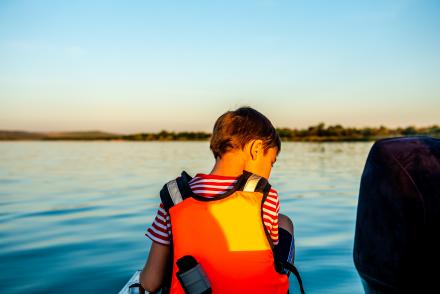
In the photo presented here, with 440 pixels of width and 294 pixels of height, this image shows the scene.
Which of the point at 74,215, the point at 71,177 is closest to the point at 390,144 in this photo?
the point at 74,215

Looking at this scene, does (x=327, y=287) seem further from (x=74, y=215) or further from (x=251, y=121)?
(x=74, y=215)

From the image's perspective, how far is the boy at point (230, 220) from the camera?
7.66ft

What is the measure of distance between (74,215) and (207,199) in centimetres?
685

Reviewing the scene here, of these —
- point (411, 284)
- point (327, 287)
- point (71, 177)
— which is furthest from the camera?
point (71, 177)

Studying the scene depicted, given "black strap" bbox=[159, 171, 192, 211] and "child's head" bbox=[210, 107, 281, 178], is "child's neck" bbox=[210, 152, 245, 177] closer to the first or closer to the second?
"child's head" bbox=[210, 107, 281, 178]

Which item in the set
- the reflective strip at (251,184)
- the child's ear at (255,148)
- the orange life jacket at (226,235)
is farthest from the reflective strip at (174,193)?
the child's ear at (255,148)

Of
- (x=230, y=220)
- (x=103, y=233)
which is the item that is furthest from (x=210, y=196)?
(x=103, y=233)

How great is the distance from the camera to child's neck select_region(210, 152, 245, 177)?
2535mm

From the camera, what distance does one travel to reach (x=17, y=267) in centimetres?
531

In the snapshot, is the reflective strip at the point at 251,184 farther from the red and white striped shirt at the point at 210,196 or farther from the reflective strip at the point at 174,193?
the reflective strip at the point at 174,193

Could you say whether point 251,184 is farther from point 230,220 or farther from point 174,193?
point 174,193

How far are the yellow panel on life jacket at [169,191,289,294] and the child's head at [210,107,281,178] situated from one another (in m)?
0.26

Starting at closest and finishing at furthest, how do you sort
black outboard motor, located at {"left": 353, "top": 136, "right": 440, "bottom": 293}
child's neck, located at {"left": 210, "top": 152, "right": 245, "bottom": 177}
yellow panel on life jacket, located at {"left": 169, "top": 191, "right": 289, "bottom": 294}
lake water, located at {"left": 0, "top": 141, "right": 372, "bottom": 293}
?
black outboard motor, located at {"left": 353, "top": 136, "right": 440, "bottom": 293}, yellow panel on life jacket, located at {"left": 169, "top": 191, "right": 289, "bottom": 294}, child's neck, located at {"left": 210, "top": 152, "right": 245, "bottom": 177}, lake water, located at {"left": 0, "top": 141, "right": 372, "bottom": 293}

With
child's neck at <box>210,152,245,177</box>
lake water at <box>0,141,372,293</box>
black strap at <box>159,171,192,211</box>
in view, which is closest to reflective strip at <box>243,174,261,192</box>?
child's neck at <box>210,152,245,177</box>
